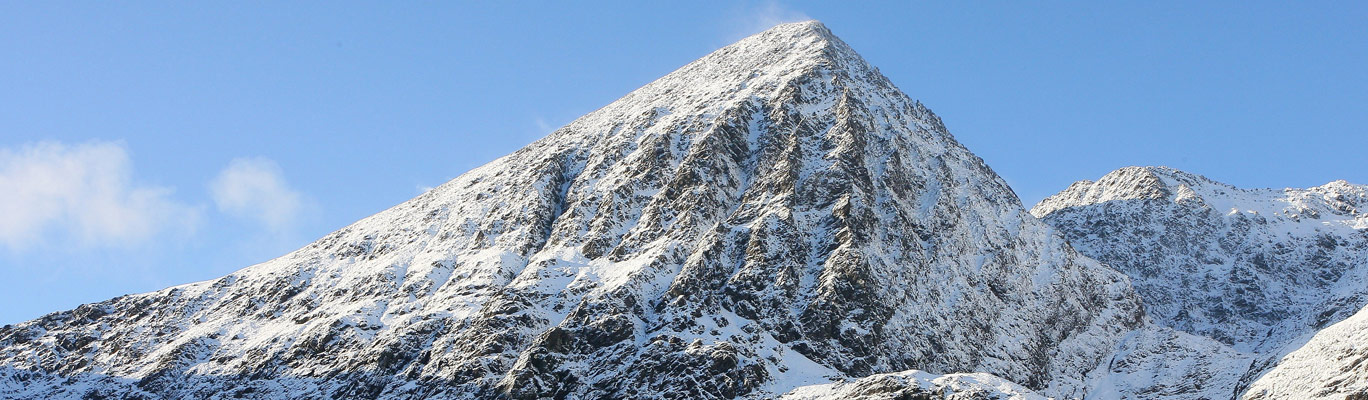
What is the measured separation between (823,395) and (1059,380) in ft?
114

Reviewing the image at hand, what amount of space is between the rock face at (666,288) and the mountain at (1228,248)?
3.55 metres

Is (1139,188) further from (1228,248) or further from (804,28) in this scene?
(804,28)

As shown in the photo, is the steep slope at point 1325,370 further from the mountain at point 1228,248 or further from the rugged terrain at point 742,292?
the mountain at point 1228,248

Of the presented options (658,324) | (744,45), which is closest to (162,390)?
(658,324)

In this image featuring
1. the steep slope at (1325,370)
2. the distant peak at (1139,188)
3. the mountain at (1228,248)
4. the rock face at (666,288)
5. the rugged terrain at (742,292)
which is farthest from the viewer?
the distant peak at (1139,188)

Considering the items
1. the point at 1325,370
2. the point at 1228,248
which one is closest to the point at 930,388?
the point at 1325,370

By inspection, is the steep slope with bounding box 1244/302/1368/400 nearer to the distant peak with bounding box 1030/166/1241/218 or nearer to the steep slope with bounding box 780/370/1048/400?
the steep slope with bounding box 780/370/1048/400

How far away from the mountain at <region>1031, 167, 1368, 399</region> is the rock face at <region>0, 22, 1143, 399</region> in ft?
11.6

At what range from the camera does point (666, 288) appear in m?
107

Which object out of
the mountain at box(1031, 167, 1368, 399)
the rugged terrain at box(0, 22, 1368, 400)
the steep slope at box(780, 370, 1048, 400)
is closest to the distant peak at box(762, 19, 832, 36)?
the rugged terrain at box(0, 22, 1368, 400)

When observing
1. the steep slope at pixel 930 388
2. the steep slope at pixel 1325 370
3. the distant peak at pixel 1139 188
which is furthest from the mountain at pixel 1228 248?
the steep slope at pixel 930 388

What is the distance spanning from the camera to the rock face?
325 feet

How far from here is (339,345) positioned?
10906 centimetres

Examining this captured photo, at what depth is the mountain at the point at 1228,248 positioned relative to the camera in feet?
442
